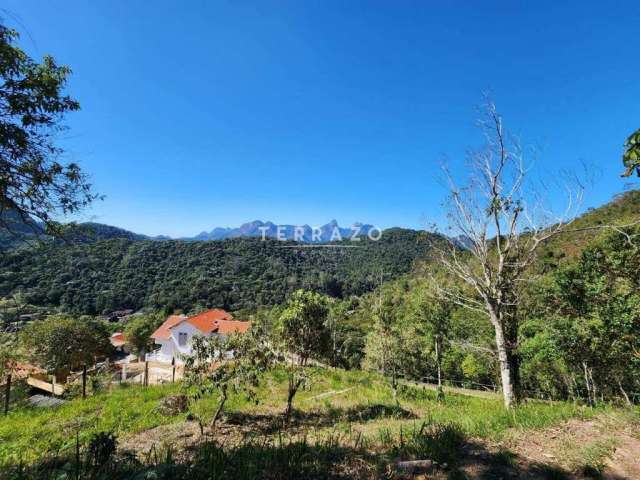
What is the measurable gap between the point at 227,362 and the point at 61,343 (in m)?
23.2

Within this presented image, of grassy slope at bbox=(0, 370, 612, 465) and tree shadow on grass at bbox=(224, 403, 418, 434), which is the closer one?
grassy slope at bbox=(0, 370, 612, 465)

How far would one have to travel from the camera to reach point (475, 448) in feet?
12.5

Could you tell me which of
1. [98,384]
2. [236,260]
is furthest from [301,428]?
[236,260]

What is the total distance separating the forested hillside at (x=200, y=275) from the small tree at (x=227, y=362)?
17.0m

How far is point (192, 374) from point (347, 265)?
126379 mm

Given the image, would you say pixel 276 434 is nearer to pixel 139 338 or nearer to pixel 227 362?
pixel 227 362

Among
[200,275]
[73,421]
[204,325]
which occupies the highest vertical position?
[200,275]

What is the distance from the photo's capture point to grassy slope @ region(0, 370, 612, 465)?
16.0 ft

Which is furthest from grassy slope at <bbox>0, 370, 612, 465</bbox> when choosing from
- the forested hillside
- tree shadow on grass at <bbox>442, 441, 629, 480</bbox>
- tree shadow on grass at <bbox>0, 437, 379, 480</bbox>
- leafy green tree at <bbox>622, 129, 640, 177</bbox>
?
the forested hillside

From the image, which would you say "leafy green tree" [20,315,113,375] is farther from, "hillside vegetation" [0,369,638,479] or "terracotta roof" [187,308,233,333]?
"hillside vegetation" [0,369,638,479]

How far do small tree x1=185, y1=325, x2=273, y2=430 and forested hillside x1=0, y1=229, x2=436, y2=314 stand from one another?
17013mm

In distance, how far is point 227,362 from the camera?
6625 mm

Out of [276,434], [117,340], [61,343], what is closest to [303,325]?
[276,434]

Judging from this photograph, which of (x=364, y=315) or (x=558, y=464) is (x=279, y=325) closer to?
(x=558, y=464)
